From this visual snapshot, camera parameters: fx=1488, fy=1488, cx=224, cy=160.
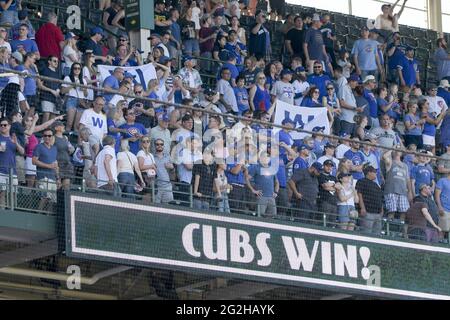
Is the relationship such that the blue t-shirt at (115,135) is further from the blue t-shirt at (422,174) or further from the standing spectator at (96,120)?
the blue t-shirt at (422,174)

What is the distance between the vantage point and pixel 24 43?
17.6m

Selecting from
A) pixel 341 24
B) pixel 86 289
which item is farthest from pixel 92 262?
pixel 341 24

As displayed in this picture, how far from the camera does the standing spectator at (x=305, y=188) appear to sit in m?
15.9

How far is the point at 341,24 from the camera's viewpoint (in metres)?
25.3

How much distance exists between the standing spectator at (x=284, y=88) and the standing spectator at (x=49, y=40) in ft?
9.57

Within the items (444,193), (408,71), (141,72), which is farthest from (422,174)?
(408,71)

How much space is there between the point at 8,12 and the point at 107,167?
4.39 metres

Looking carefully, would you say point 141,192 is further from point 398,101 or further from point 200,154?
point 398,101

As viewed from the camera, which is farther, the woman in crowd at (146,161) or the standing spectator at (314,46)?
the standing spectator at (314,46)

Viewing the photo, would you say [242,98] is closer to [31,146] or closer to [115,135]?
[115,135]

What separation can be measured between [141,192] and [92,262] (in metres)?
0.89

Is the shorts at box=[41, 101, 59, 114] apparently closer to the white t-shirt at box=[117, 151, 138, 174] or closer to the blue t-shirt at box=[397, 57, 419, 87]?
the white t-shirt at box=[117, 151, 138, 174]

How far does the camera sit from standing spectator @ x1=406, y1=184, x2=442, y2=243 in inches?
664

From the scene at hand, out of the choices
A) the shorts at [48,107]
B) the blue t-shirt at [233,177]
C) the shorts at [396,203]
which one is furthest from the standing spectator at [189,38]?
the shorts at [48,107]
